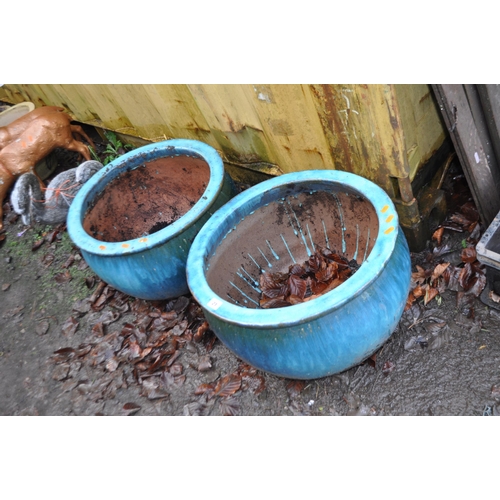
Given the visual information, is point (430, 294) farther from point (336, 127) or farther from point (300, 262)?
point (336, 127)

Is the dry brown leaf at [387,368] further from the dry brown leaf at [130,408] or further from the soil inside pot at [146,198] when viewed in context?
the soil inside pot at [146,198]

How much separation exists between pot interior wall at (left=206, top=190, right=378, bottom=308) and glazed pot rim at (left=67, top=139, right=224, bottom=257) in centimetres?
32

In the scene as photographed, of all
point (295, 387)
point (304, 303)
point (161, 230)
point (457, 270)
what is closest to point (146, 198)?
point (161, 230)

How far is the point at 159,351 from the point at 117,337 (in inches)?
19.2

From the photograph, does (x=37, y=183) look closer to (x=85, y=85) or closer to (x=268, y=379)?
(x=85, y=85)

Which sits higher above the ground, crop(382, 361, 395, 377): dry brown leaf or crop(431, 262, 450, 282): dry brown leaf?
crop(431, 262, 450, 282): dry brown leaf

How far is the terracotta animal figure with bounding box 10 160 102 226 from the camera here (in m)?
5.44

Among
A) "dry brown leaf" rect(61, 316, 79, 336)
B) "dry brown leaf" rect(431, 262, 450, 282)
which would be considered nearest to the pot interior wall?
"dry brown leaf" rect(431, 262, 450, 282)

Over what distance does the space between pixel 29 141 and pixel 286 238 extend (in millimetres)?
3760

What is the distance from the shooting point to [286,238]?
3.75 meters

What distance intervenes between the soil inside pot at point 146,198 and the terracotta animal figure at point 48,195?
4.22 ft

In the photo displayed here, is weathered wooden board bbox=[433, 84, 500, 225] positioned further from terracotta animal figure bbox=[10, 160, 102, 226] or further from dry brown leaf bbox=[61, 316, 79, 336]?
terracotta animal figure bbox=[10, 160, 102, 226]

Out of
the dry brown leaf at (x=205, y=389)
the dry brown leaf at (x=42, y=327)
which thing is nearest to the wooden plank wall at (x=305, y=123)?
the dry brown leaf at (x=205, y=389)

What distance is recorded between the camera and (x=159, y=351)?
4.02 metres
